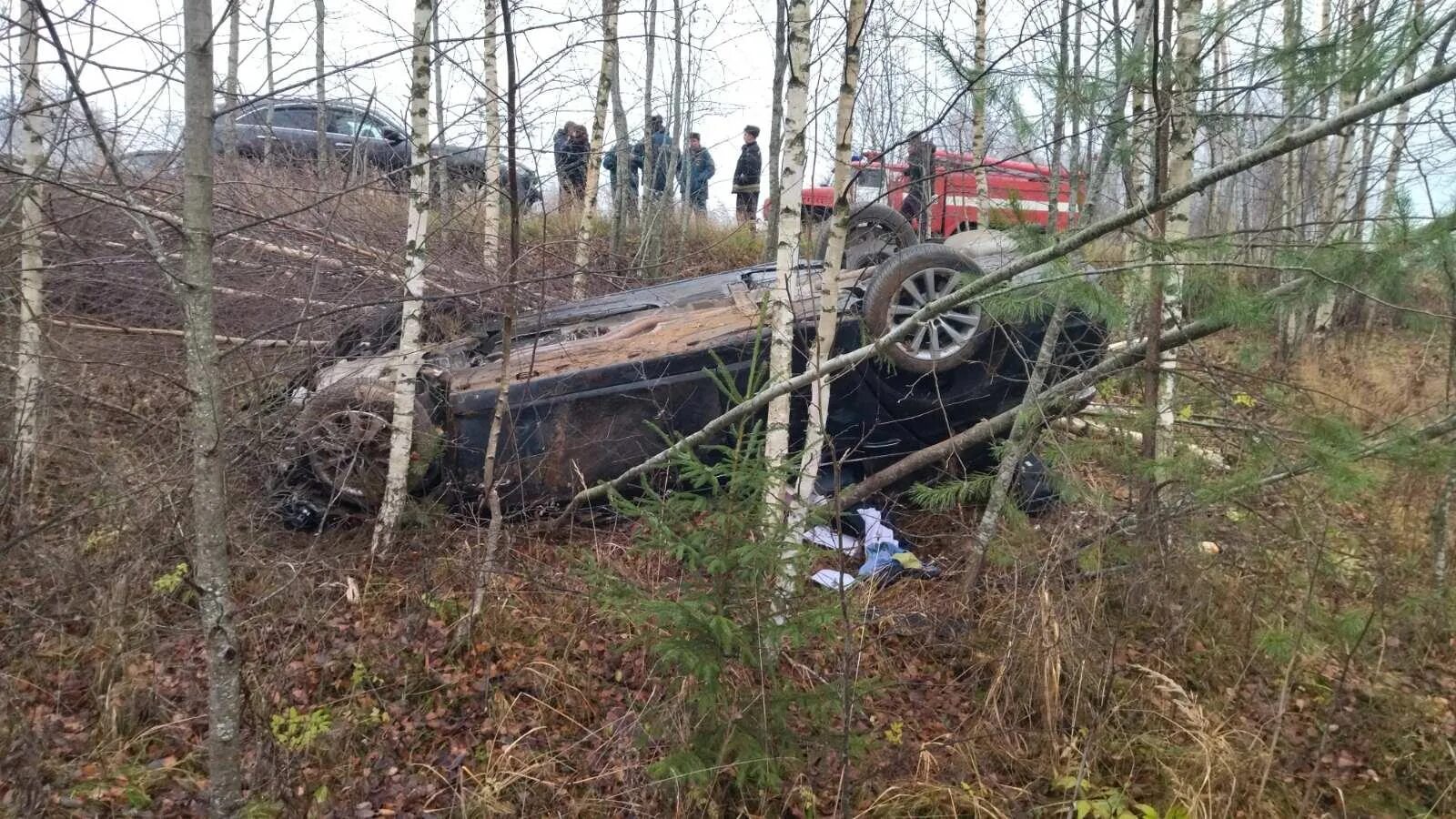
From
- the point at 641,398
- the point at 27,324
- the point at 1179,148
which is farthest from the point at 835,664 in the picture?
the point at 27,324

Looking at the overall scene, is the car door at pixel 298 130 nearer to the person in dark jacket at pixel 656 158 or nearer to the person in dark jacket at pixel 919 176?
the person in dark jacket at pixel 656 158

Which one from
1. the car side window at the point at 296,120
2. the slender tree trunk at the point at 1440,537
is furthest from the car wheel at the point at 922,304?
the car side window at the point at 296,120

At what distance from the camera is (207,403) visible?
96.9 inches

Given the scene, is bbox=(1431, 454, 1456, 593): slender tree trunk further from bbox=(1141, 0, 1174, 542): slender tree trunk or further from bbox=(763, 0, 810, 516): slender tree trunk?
bbox=(763, 0, 810, 516): slender tree trunk

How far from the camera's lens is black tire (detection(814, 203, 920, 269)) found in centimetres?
630

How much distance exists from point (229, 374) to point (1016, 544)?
4.26 metres

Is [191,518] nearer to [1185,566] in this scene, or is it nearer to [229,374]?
[229,374]

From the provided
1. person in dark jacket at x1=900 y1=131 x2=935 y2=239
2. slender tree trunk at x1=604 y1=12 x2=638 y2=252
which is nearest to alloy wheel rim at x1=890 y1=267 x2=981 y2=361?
person in dark jacket at x1=900 y1=131 x2=935 y2=239

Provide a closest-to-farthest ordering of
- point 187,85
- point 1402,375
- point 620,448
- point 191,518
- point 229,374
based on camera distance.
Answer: point 187,85, point 191,518, point 229,374, point 620,448, point 1402,375

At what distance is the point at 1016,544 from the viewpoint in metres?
4.58

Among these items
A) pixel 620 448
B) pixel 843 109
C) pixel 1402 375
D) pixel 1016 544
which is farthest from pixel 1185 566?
pixel 1402 375

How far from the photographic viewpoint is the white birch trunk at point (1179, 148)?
12.6ft

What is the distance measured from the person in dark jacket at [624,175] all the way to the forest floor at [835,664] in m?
6.65

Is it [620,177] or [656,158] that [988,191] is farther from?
[656,158]
